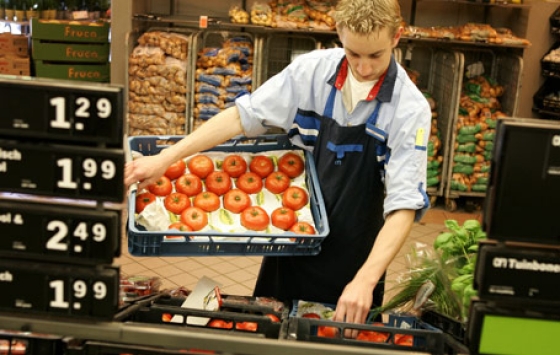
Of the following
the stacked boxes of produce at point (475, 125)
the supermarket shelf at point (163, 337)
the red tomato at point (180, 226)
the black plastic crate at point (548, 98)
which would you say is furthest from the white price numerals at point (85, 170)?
the black plastic crate at point (548, 98)

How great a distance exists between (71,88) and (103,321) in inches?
18.8

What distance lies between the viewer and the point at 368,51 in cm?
228

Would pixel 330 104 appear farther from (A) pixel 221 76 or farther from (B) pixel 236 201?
(A) pixel 221 76

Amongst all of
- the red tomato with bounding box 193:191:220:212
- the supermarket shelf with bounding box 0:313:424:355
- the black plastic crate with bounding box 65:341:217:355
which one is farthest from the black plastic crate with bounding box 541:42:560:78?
the black plastic crate with bounding box 65:341:217:355

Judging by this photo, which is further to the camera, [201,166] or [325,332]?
[201,166]

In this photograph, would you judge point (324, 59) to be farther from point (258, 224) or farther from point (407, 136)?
→ point (258, 224)

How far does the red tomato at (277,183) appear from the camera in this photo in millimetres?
2475

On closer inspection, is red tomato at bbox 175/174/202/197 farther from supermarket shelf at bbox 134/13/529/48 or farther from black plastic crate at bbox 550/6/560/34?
black plastic crate at bbox 550/6/560/34

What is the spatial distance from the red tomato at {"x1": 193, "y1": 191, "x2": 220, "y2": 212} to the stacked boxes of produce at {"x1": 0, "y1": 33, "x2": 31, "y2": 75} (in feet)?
19.3

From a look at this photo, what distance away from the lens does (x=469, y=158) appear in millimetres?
6652

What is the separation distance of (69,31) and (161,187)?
547 cm

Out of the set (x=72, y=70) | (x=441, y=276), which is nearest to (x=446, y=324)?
(x=441, y=276)

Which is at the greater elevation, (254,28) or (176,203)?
(254,28)

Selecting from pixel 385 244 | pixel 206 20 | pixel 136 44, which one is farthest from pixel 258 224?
pixel 136 44
